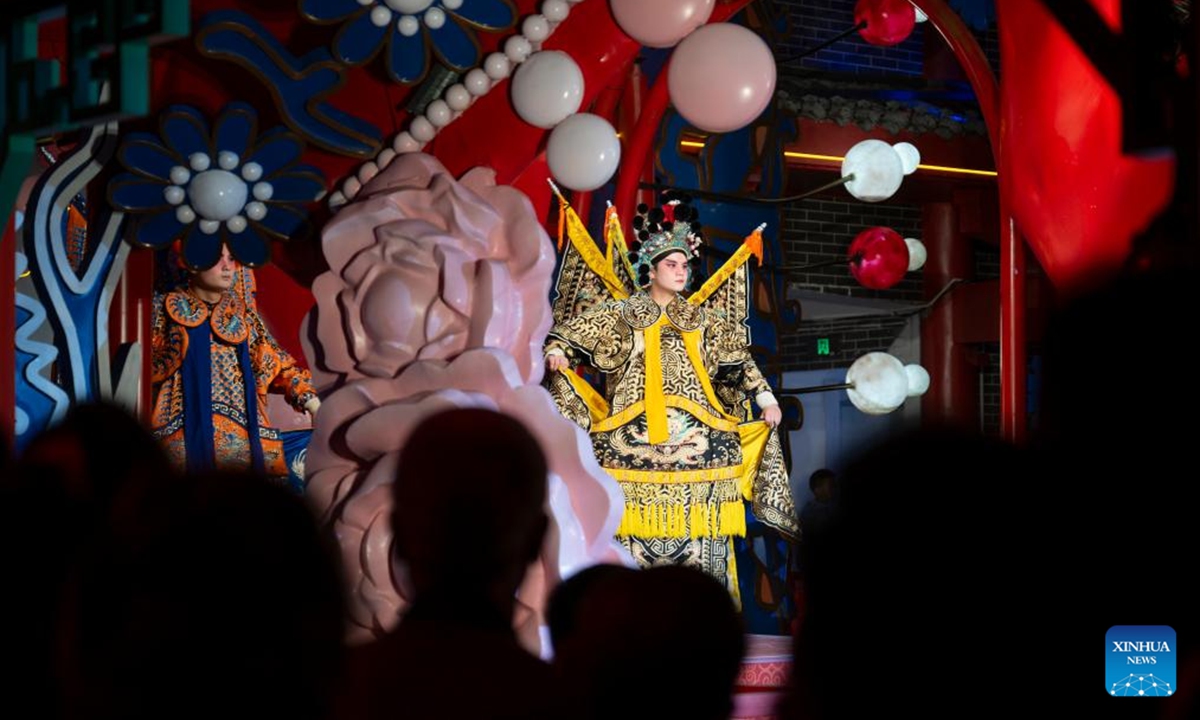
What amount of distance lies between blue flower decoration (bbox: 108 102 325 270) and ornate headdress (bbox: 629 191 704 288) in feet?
6.12

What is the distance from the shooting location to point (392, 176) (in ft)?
10.1

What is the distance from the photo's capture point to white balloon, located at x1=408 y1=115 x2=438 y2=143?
3180mm

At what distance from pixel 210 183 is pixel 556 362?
1805 mm

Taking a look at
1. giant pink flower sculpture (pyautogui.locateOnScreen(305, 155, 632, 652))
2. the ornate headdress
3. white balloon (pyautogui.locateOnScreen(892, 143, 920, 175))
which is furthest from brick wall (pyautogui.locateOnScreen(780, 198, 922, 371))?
giant pink flower sculpture (pyautogui.locateOnScreen(305, 155, 632, 652))

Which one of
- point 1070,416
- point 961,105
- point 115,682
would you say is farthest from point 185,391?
point 961,105

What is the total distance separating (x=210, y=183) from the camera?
2928mm

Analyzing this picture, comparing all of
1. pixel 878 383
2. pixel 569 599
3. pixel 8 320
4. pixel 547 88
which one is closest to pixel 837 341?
pixel 878 383

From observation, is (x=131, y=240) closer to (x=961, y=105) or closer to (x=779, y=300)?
(x=779, y=300)

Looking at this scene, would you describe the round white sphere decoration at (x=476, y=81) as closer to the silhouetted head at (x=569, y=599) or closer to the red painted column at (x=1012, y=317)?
the red painted column at (x=1012, y=317)

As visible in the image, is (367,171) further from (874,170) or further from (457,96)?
(874,170)

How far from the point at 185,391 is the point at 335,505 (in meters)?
0.93

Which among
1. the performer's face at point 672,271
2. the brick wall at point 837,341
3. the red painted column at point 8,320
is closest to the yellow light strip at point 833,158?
the brick wall at point 837,341

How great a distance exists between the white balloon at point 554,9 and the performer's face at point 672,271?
5.18 ft


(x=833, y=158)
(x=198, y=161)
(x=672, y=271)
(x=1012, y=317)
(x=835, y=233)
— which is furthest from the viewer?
(x=835, y=233)
